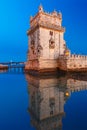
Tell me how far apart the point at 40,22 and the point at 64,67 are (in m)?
9.89

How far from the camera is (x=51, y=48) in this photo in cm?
3238

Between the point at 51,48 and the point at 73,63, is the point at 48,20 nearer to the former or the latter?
the point at 51,48

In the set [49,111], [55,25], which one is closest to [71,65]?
[55,25]

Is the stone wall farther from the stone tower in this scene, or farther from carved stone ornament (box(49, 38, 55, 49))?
carved stone ornament (box(49, 38, 55, 49))

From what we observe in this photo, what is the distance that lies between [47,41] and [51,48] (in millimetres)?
1653

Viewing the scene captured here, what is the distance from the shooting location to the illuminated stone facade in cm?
2996

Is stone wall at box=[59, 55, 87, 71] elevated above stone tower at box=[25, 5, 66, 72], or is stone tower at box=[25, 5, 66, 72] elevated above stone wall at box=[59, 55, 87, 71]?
stone tower at box=[25, 5, 66, 72]

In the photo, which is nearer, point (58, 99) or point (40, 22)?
point (58, 99)

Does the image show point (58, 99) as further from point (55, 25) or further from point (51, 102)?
point (55, 25)

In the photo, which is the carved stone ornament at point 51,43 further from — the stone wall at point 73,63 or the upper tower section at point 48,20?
the stone wall at point 73,63

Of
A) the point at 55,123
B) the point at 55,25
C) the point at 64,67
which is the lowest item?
the point at 55,123

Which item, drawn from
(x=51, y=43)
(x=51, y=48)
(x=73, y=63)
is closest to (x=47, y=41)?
(x=51, y=43)

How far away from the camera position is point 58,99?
35.8 feet

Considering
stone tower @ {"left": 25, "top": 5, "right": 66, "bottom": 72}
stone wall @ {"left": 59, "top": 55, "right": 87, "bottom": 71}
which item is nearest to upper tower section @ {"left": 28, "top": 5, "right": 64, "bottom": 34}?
stone tower @ {"left": 25, "top": 5, "right": 66, "bottom": 72}
